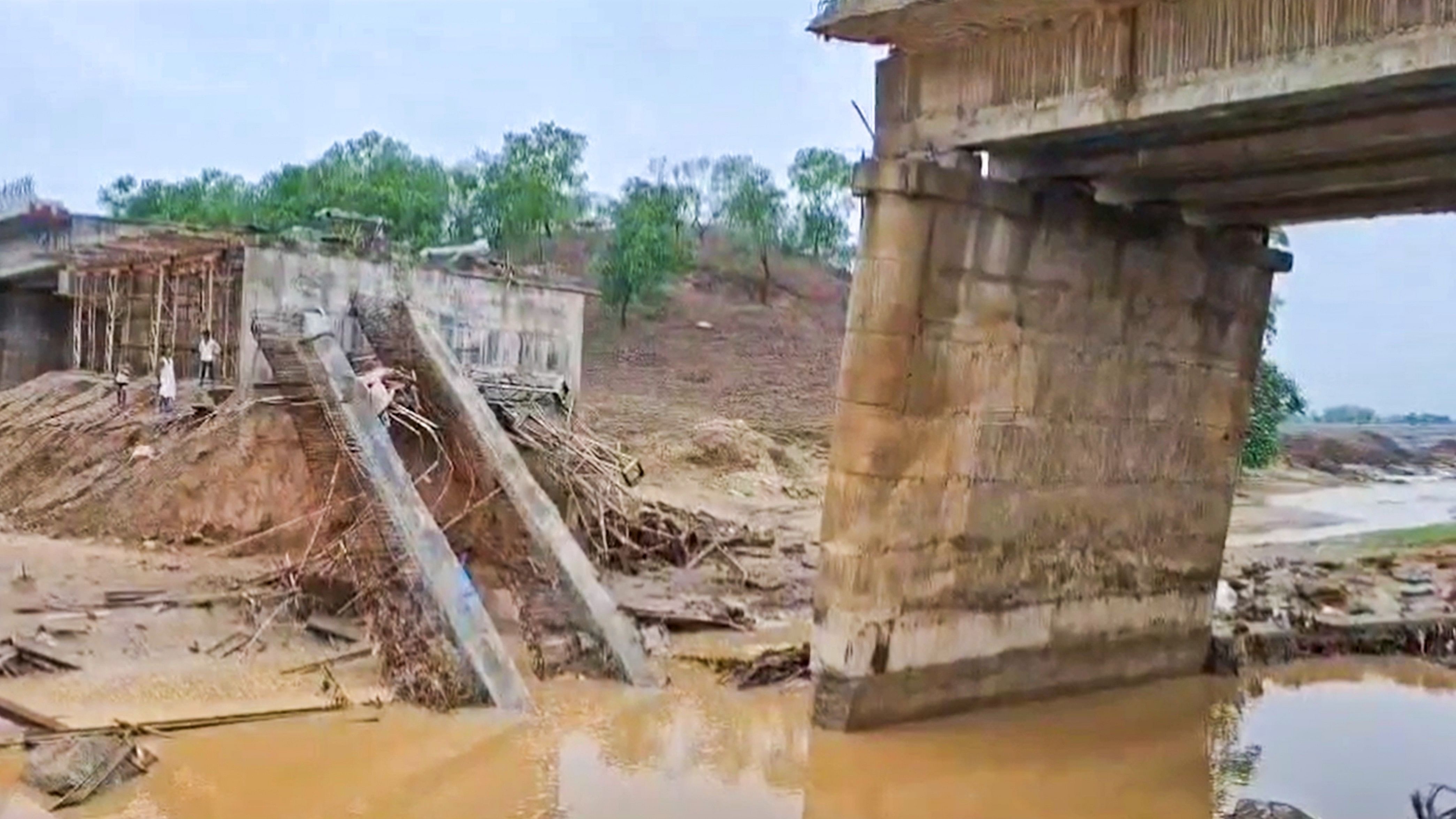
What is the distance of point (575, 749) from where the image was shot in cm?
1057

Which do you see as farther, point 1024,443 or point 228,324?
point 228,324

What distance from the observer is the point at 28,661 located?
11602 mm

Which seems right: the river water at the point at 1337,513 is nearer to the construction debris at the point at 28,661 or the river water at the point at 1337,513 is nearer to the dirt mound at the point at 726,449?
the dirt mound at the point at 726,449

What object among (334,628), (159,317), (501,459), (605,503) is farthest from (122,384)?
(334,628)

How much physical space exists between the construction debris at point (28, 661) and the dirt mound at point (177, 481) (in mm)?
4443

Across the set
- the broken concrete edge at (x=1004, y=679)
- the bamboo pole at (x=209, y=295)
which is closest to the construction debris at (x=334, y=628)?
the broken concrete edge at (x=1004, y=679)

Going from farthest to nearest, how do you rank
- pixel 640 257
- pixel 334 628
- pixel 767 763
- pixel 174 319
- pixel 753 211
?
pixel 753 211 → pixel 640 257 → pixel 174 319 → pixel 334 628 → pixel 767 763

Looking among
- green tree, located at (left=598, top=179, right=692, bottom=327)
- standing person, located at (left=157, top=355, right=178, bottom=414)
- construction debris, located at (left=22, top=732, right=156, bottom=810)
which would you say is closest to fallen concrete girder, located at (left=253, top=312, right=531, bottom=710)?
standing person, located at (left=157, top=355, right=178, bottom=414)

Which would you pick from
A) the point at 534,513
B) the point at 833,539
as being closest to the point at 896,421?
the point at 833,539

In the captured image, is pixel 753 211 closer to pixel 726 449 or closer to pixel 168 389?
pixel 726 449

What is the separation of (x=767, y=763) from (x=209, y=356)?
11.8 m

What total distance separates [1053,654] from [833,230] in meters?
49.9

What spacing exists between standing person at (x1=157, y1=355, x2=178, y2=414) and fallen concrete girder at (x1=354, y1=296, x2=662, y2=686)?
2917 mm

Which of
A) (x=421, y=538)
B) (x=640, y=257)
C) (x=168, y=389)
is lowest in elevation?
(x=421, y=538)
